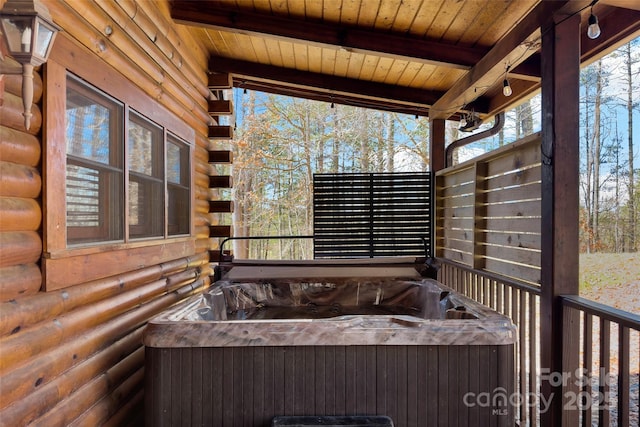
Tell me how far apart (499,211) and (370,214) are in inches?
68.5

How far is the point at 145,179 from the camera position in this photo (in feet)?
8.23

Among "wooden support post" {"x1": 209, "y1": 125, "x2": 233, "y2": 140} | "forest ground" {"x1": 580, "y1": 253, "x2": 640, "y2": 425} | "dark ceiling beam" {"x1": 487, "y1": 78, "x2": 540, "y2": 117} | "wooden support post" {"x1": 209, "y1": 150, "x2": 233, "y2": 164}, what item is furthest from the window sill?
"forest ground" {"x1": 580, "y1": 253, "x2": 640, "y2": 425}

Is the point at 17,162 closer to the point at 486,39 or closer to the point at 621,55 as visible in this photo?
the point at 486,39

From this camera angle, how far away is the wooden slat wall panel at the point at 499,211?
2346 mm

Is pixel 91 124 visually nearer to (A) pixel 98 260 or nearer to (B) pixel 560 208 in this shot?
(A) pixel 98 260

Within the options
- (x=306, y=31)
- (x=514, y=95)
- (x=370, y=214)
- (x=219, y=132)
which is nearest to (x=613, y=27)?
(x=514, y=95)

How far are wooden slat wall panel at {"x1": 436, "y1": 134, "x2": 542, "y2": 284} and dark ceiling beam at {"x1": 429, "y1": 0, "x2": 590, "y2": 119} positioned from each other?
0.68m

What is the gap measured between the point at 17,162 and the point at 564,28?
9.25ft

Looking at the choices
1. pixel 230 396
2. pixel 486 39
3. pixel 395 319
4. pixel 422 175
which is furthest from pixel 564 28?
pixel 230 396

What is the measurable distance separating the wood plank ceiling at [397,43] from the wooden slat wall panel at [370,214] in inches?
38.3

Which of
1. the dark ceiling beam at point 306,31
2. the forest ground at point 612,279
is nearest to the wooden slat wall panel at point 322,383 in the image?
the dark ceiling beam at point 306,31

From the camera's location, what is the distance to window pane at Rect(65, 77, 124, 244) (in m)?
Answer: 1.70

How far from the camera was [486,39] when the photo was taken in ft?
9.59

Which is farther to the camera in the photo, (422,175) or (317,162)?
(317,162)
